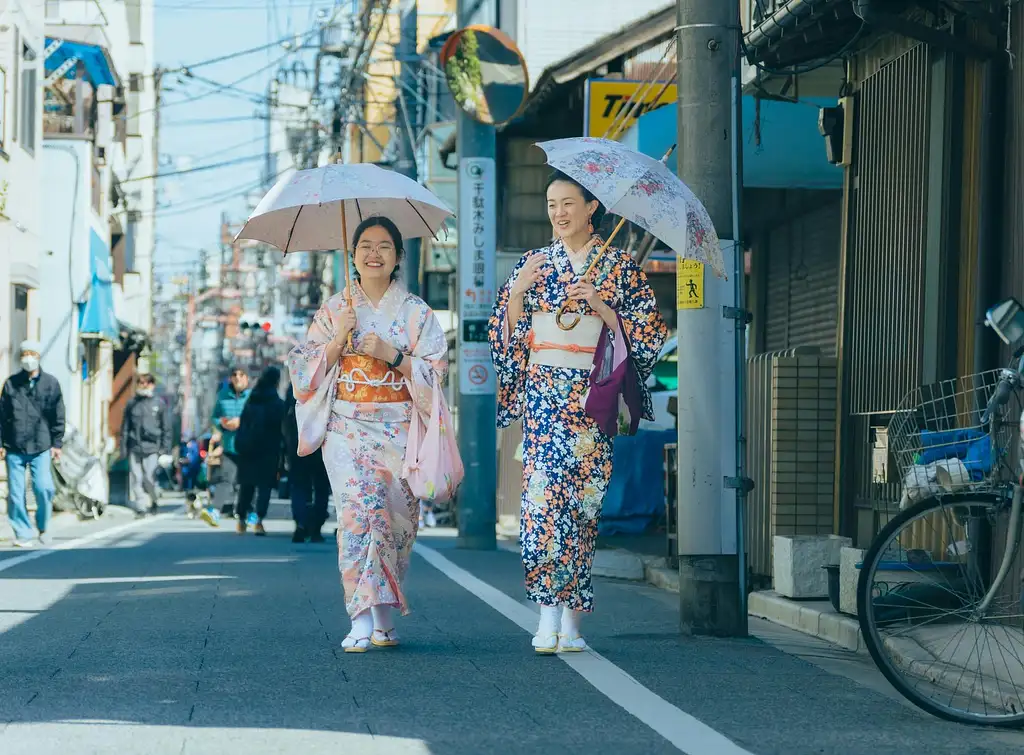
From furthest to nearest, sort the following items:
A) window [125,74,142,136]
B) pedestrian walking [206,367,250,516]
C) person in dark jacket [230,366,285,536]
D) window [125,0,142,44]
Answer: window [125,0,142,44] → window [125,74,142,136] → pedestrian walking [206,367,250,516] → person in dark jacket [230,366,285,536]

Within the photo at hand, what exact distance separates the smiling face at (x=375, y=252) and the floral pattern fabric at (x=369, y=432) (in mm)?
124

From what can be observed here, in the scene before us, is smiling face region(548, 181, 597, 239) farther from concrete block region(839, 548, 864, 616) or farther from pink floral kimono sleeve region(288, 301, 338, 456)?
concrete block region(839, 548, 864, 616)

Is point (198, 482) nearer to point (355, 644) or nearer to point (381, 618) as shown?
point (381, 618)

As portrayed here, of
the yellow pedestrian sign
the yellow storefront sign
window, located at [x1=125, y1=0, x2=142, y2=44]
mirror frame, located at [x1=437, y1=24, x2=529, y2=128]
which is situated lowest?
the yellow pedestrian sign

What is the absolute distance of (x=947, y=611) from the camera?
18.6 feet

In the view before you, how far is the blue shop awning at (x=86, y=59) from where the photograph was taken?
30.2m

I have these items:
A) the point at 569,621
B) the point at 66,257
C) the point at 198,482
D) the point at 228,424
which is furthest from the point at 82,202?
the point at 569,621

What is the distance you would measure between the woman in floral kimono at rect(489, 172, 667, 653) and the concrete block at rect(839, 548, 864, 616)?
1502mm

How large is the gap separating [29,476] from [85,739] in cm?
1234

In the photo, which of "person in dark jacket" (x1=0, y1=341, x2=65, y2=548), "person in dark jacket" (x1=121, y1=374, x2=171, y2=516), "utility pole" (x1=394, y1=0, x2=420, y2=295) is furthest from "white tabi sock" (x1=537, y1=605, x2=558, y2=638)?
"person in dark jacket" (x1=121, y1=374, x2=171, y2=516)

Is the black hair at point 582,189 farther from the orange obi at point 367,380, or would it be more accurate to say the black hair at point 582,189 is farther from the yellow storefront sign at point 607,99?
the yellow storefront sign at point 607,99

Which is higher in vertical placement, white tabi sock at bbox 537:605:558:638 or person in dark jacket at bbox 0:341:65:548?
person in dark jacket at bbox 0:341:65:548

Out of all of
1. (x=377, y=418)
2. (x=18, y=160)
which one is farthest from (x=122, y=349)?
(x=377, y=418)

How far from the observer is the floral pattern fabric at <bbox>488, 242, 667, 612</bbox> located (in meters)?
7.22
